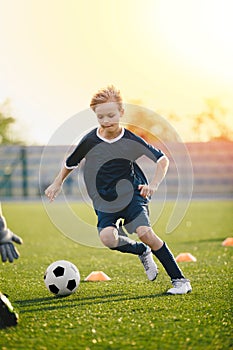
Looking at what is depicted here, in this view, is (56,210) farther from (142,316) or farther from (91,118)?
(142,316)

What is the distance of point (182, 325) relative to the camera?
141 inches

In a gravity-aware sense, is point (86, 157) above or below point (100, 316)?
above

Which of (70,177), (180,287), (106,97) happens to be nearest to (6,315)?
(180,287)

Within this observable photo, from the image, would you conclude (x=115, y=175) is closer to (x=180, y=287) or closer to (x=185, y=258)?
(x=180, y=287)

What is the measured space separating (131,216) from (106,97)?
0.89m

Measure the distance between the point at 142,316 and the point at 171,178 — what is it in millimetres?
17604

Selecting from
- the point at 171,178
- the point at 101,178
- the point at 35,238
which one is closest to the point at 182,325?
the point at 101,178

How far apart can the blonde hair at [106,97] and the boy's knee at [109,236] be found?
90 centimetres

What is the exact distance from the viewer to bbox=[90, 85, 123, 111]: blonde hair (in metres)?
4.86

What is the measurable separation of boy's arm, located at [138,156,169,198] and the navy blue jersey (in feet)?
0.19

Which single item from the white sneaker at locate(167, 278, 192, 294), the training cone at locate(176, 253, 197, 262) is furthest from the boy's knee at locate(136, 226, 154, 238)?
the training cone at locate(176, 253, 197, 262)

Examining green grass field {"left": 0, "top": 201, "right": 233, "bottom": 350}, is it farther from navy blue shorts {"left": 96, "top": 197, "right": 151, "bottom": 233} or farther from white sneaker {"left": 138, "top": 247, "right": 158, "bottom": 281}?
navy blue shorts {"left": 96, "top": 197, "right": 151, "bottom": 233}

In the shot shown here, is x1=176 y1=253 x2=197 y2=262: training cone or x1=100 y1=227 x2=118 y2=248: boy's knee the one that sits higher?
x1=100 y1=227 x2=118 y2=248: boy's knee

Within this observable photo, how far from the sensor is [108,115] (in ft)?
15.7
